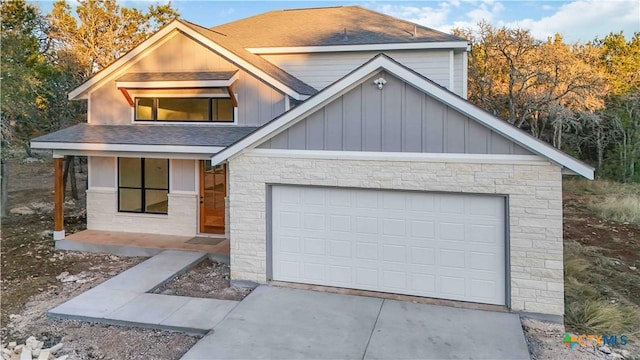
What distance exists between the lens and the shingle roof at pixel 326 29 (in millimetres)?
13859

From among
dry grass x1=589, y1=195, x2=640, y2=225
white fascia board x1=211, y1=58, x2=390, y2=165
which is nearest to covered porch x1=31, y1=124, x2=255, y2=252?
white fascia board x1=211, y1=58, x2=390, y2=165

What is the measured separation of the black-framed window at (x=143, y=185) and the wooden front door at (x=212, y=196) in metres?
1.06

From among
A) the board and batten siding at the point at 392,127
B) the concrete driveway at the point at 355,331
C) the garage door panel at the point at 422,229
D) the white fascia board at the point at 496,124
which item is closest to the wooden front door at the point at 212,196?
the board and batten siding at the point at 392,127

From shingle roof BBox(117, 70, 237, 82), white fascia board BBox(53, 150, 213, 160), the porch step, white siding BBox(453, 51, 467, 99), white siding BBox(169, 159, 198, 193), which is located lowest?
the porch step

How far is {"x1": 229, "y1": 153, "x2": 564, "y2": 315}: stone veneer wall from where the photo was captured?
6590 millimetres

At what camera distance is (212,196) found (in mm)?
11852

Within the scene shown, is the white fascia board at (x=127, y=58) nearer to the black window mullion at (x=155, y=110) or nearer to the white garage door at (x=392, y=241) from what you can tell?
the black window mullion at (x=155, y=110)

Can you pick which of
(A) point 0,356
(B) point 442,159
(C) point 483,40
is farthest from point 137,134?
(C) point 483,40

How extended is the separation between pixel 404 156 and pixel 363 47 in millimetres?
7168

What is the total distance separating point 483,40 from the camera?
866 inches

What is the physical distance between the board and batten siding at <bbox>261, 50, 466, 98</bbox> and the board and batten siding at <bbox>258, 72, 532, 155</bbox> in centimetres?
656

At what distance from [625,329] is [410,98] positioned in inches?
183

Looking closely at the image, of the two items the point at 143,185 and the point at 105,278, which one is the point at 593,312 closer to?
the point at 105,278

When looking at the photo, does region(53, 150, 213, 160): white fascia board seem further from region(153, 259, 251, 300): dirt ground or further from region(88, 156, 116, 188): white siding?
region(153, 259, 251, 300): dirt ground
